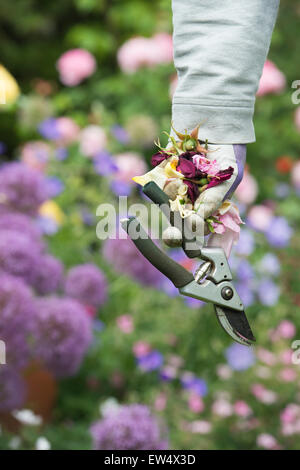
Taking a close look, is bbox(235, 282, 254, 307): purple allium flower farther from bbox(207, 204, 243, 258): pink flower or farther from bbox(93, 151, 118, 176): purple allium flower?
bbox(207, 204, 243, 258): pink flower

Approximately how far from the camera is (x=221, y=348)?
197 cm

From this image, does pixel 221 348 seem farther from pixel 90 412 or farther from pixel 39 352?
pixel 39 352

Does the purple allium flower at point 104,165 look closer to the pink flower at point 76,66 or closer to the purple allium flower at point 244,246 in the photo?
the purple allium flower at point 244,246

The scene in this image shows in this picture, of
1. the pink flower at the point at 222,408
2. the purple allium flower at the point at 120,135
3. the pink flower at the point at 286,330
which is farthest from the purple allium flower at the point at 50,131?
the pink flower at the point at 222,408

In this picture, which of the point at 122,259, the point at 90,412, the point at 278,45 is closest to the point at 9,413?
the point at 90,412

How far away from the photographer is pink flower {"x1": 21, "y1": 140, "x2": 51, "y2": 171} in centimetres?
278

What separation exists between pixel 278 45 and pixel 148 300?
108 inches

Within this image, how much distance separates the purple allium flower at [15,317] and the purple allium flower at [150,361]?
1.68 feet

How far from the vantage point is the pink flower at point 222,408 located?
187 cm

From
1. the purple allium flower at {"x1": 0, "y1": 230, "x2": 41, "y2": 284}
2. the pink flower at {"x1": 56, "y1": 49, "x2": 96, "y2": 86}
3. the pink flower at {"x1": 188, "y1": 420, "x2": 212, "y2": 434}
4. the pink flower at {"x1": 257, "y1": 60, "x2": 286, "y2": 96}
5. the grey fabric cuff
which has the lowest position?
the pink flower at {"x1": 188, "y1": 420, "x2": 212, "y2": 434}

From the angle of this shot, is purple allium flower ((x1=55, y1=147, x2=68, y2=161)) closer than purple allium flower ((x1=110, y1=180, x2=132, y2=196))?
No

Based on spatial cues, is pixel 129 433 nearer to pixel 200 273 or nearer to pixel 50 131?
pixel 200 273

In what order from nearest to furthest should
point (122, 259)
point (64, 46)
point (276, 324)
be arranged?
point (122, 259) → point (276, 324) → point (64, 46)

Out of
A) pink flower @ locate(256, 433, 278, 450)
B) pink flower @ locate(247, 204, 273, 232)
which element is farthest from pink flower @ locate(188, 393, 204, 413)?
pink flower @ locate(247, 204, 273, 232)
